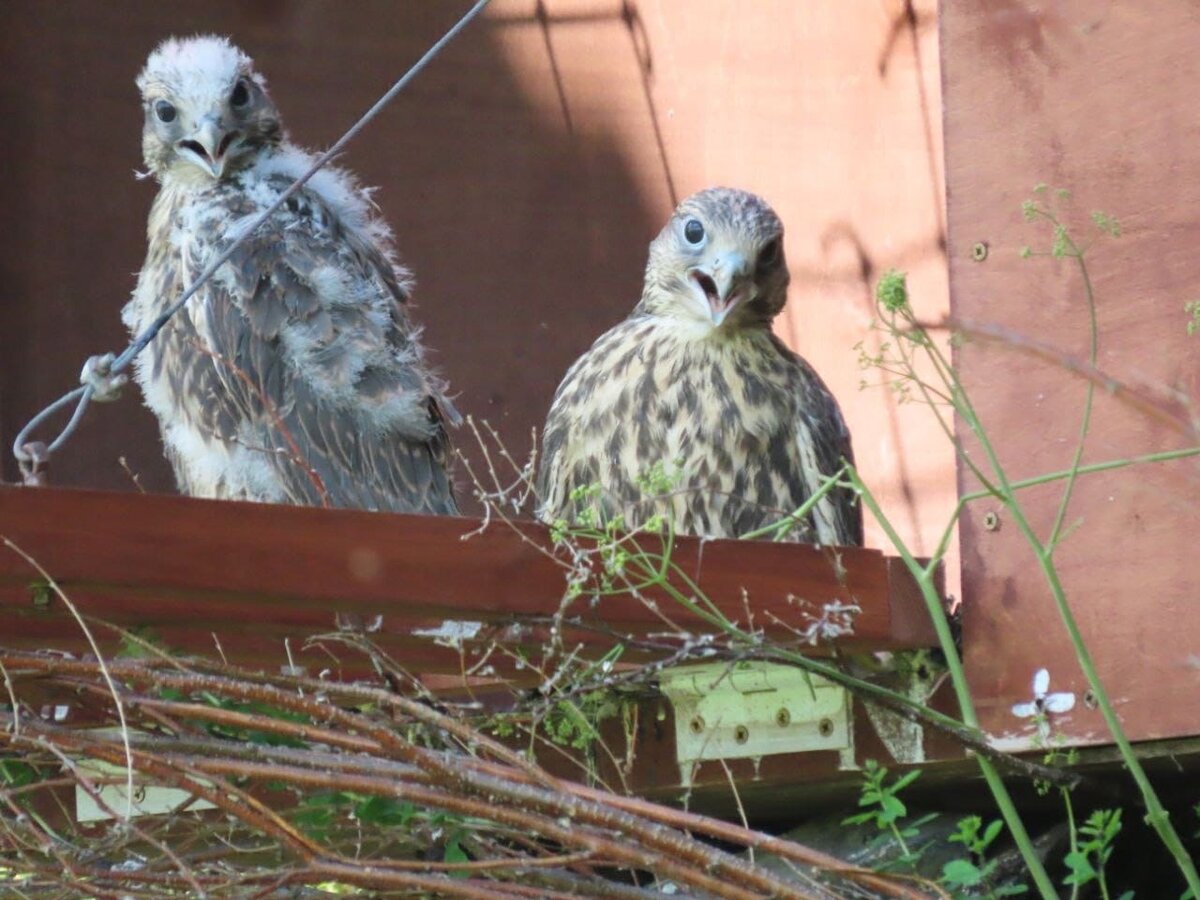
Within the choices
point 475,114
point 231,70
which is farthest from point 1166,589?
point 475,114

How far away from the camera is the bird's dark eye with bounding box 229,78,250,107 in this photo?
3.71m

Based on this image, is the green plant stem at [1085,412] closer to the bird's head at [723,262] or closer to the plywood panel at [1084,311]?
the plywood panel at [1084,311]

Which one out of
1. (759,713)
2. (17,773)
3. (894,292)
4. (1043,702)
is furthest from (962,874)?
(17,773)

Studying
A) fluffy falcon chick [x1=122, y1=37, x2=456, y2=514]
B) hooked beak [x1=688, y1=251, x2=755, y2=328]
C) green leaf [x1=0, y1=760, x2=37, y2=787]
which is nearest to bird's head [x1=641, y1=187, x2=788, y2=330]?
hooked beak [x1=688, y1=251, x2=755, y2=328]

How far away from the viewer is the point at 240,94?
12.2 feet

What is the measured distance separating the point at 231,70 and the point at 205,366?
0.59 m

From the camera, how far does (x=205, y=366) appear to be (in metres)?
3.42

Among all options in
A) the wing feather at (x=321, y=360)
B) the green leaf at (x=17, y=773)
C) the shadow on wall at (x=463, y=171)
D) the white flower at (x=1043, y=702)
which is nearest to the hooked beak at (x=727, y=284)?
the wing feather at (x=321, y=360)

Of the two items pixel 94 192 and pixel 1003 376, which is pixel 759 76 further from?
pixel 1003 376

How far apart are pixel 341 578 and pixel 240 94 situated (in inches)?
73.2

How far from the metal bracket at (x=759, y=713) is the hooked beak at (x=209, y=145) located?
137 cm

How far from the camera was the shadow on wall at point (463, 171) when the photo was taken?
4258mm

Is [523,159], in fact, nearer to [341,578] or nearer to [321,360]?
[321,360]

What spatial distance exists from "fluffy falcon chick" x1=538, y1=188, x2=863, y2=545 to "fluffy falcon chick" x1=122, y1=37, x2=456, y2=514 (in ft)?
0.96
